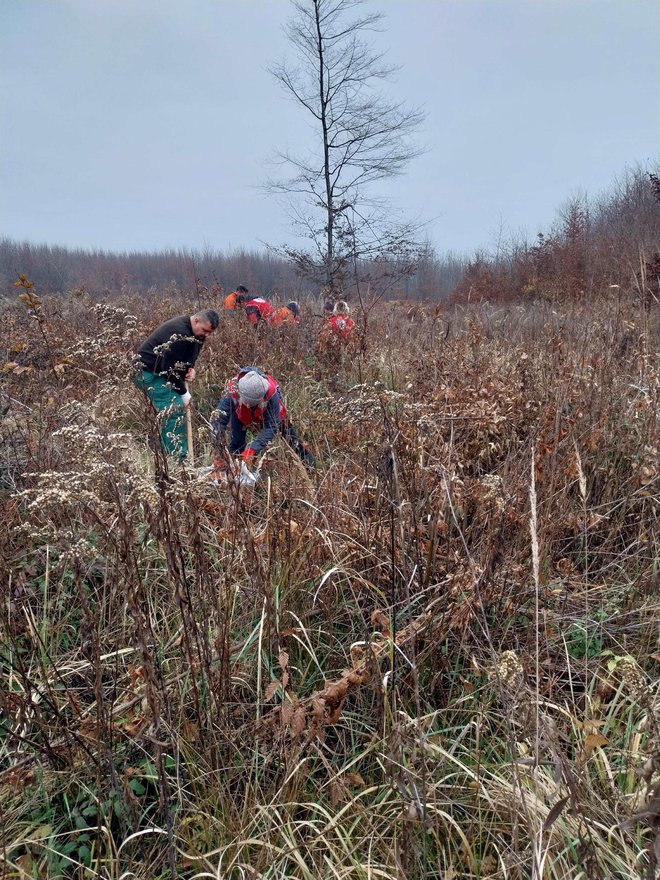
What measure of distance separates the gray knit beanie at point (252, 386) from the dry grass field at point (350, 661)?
1224mm

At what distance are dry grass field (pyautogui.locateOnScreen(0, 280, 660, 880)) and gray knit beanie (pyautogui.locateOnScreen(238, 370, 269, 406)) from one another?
1224mm

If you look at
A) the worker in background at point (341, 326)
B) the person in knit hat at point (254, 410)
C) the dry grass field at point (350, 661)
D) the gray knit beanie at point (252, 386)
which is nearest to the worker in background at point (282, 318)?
the worker in background at point (341, 326)

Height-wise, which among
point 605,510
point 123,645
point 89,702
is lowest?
point 89,702

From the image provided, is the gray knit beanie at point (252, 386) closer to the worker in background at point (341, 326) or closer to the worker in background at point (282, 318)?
the worker in background at point (341, 326)

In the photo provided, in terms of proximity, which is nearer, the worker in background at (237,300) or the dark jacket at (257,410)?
the dark jacket at (257,410)

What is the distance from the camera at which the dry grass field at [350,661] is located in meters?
1.35

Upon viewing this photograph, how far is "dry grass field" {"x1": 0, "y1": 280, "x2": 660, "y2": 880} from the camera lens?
53.1 inches

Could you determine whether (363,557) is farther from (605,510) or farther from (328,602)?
(605,510)

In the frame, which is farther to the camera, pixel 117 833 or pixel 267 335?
pixel 267 335

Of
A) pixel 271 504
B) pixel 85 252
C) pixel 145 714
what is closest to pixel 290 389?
pixel 271 504

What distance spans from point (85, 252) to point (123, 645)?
5100 centimetres

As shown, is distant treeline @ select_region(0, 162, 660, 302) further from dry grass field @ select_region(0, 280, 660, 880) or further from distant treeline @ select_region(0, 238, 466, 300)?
dry grass field @ select_region(0, 280, 660, 880)

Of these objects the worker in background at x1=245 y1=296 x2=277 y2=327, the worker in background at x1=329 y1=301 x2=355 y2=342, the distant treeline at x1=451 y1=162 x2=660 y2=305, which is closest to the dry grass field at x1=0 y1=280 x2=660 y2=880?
the worker in background at x1=329 y1=301 x2=355 y2=342

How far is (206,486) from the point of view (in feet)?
6.53
